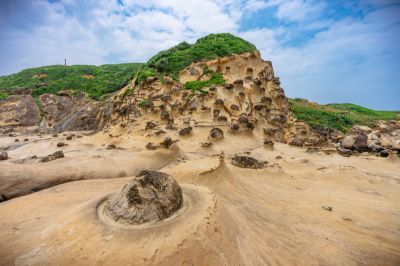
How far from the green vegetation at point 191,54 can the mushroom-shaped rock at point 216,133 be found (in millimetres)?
7608

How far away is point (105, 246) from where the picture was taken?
375cm

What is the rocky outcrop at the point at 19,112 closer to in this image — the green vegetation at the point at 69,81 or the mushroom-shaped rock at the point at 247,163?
the green vegetation at the point at 69,81

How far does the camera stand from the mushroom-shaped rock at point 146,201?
174 inches

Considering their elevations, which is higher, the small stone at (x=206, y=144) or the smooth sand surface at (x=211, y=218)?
the small stone at (x=206, y=144)

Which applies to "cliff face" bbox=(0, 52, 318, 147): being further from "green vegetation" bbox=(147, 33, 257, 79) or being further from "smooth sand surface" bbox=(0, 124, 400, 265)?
"smooth sand surface" bbox=(0, 124, 400, 265)

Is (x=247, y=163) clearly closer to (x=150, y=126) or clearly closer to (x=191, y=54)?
(x=150, y=126)

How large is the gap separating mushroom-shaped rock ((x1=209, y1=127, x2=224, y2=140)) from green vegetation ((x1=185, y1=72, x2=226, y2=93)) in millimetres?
4464

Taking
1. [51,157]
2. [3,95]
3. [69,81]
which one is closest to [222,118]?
[51,157]

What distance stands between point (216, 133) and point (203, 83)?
6.05 meters

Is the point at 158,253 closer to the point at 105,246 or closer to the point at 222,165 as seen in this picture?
→ the point at 105,246

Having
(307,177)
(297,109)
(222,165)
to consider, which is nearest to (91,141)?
(222,165)

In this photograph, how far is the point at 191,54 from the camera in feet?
76.1

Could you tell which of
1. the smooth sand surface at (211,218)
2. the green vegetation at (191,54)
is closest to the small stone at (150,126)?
the smooth sand surface at (211,218)

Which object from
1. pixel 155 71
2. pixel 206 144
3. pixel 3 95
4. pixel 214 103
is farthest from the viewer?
pixel 3 95
